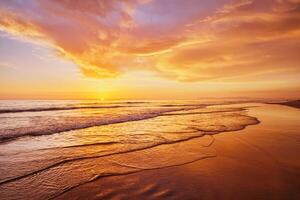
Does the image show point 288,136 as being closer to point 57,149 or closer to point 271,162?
point 271,162

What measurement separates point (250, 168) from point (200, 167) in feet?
4.35

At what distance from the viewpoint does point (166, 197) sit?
3896 millimetres

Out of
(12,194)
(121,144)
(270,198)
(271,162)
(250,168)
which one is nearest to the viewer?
(270,198)

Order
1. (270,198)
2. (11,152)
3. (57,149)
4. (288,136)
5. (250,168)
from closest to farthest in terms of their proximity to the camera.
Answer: (270,198), (250,168), (11,152), (57,149), (288,136)

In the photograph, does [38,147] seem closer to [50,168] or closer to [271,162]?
[50,168]

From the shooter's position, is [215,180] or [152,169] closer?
[215,180]

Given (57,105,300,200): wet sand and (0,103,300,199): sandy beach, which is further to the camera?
(0,103,300,199): sandy beach

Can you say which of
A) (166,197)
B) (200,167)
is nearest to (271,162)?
(200,167)

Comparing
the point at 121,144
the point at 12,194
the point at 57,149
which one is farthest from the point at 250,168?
the point at 57,149

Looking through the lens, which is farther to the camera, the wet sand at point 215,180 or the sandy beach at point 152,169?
the sandy beach at point 152,169

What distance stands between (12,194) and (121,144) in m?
4.82

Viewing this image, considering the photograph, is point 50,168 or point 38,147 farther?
point 38,147

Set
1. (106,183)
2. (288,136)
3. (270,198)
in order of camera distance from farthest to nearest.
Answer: (288,136) → (106,183) → (270,198)

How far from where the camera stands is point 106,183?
4.62 metres
